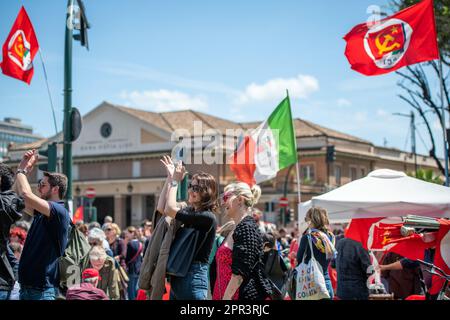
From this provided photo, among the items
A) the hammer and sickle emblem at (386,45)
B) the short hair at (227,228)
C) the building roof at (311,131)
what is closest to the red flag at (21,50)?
the hammer and sickle emblem at (386,45)

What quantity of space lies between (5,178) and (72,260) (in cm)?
102

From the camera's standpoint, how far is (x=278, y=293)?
534cm

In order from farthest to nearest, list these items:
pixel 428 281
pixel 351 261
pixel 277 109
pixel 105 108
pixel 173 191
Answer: pixel 105 108
pixel 277 109
pixel 351 261
pixel 428 281
pixel 173 191

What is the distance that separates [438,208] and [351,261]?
1313 millimetres

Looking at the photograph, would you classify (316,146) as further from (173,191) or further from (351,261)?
(173,191)

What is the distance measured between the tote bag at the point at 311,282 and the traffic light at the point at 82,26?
304 inches

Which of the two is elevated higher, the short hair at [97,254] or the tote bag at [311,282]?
the short hair at [97,254]

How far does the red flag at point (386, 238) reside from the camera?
6715 millimetres

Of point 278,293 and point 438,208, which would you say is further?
point 438,208

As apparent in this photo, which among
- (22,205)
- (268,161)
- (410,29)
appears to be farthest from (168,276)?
(268,161)

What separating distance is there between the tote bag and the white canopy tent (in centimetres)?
233

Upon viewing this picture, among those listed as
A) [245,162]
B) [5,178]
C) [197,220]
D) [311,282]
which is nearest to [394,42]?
[245,162]

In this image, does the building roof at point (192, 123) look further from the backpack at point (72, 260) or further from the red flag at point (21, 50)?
the backpack at point (72, 260)
